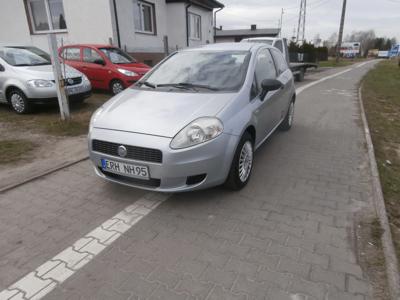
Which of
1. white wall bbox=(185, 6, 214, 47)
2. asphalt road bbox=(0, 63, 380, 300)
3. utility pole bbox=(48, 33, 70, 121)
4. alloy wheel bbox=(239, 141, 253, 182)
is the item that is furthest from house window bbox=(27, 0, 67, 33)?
alloy wheel bbox=(239, 141, 253, 182)

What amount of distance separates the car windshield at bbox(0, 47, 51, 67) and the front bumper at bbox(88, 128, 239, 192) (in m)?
5.53

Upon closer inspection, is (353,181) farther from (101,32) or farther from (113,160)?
(101,32)

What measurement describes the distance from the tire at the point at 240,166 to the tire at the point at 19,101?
18.7 ft

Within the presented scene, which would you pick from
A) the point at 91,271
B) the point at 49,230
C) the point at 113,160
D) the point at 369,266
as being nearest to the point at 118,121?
the point at 113,160

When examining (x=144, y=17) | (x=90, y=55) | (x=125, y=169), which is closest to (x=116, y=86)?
(x=90, y=55)

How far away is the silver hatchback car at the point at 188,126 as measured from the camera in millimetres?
3041

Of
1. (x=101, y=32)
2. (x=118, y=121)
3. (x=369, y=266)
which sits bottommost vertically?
(x=369, y=266)

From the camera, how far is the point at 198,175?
3.14 m

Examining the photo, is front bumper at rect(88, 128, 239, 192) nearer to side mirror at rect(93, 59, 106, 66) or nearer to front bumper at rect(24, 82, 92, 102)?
front bumper at rect(24, 82, 92, 102)

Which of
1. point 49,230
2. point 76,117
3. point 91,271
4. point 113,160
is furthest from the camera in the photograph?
point 76,117

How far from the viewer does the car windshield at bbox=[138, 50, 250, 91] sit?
3865mm

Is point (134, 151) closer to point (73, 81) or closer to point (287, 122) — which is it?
point (287, 122)

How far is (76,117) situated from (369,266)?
6457mm

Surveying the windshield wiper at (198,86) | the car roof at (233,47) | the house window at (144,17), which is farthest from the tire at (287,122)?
the house window at (144,17)
